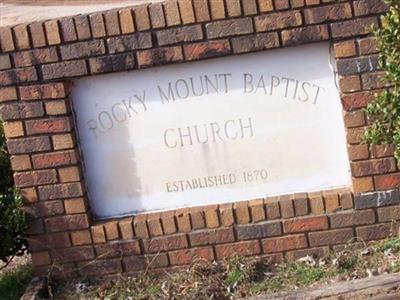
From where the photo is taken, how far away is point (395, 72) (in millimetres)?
4344

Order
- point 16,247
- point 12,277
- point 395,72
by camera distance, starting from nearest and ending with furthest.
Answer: point 395,72 < point 16,247 < point 12,277

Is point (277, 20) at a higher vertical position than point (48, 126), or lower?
higher

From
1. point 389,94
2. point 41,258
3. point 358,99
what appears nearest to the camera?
point 389,94

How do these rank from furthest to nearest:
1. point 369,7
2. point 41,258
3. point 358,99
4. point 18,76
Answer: point 41,258 → point 18,76 → point 358,99 → point 369,7

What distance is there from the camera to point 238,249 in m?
4.86

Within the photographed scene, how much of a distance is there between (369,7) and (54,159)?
74.7 inches

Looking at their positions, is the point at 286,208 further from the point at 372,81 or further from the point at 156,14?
the point at 156,14

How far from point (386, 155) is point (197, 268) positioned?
120cm

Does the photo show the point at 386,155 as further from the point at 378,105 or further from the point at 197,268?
the point at 197,268

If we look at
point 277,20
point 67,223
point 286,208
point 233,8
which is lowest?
point 286,208

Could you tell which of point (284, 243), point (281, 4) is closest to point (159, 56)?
point (281, 4)

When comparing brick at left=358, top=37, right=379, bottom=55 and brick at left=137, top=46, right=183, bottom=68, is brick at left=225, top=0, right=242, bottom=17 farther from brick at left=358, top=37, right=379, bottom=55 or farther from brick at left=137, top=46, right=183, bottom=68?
brick at left=358, top=37, right=379, bottom=55

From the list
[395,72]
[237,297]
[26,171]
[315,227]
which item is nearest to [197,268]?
[237,297]

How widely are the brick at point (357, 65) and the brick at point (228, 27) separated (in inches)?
20.7
